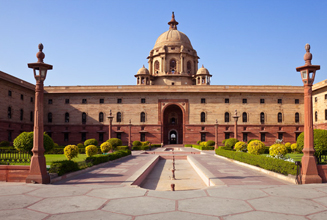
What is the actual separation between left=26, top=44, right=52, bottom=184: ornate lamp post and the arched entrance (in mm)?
35363

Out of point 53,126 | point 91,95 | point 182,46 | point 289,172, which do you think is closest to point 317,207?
point 289,172

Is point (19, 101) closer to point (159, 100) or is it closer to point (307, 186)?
point (159, 100)

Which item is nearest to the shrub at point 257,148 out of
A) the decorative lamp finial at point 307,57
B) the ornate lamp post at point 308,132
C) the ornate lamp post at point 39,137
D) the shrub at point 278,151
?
the shrub at point 278,151

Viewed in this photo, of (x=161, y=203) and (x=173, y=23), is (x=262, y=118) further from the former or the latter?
(x=161, y=203)

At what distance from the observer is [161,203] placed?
606 centimetres

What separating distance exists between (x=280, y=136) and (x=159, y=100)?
63.2ft

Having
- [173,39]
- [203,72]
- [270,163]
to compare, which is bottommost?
[270,163]

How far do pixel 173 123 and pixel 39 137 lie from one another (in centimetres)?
3715

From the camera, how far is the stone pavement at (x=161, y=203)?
205 inches

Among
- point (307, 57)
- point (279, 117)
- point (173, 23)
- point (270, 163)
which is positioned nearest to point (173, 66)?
point (173, 23)

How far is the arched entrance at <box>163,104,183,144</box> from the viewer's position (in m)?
44.7

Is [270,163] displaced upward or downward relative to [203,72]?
downward

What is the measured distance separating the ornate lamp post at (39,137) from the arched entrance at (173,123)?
116 ft

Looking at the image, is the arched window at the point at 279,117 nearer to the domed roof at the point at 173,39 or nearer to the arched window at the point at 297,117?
→ the arched window at the point at 297,117
